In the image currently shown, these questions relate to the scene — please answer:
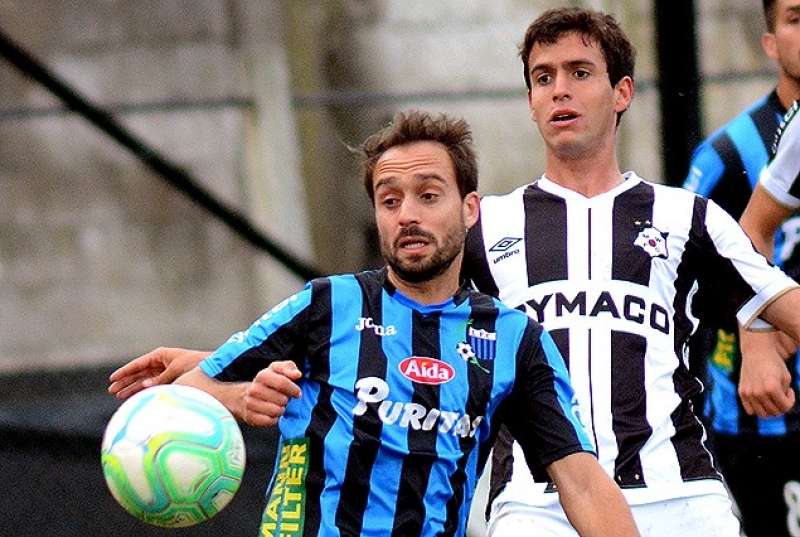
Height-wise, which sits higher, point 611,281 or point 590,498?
point 611,281

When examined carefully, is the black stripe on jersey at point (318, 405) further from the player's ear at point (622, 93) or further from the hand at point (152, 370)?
the player's ear at point (622, 93)

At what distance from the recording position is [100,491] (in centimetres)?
626

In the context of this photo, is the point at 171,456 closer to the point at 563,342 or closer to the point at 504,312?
the point at 504,312

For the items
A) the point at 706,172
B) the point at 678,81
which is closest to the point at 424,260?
the point at 706,172

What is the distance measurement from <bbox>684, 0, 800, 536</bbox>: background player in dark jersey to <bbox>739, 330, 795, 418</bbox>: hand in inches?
26.8

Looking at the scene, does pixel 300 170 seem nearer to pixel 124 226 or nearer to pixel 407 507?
pixel 124 226

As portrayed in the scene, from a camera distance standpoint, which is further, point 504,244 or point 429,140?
point 504,244

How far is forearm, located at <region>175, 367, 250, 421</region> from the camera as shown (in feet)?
12.5

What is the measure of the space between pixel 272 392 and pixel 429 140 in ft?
2.60

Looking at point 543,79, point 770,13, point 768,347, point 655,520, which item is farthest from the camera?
point 770,13

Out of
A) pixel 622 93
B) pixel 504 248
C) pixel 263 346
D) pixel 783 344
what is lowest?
pixel 783 344

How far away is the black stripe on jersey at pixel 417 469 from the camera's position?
3803 millimetres

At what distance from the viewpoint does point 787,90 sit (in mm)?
5527

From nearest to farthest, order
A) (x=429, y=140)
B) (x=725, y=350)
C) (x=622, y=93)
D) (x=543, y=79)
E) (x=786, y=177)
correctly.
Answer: (x=429, y=140) < (x=543, y=79) < (x=622, y=93) < (x=786, y=177) < (x=725, y=350)
